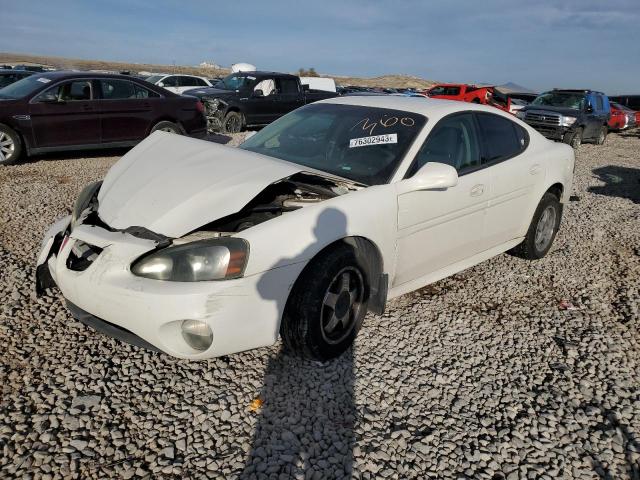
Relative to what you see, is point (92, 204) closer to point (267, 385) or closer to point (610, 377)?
point (267, 385)

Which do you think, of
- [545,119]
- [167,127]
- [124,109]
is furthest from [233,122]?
[545,119]

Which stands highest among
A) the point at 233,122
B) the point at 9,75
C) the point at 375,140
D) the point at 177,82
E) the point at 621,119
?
the point at 177,82

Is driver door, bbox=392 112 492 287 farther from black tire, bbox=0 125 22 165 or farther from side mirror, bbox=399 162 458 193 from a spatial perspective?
black tire, bbox=0 125 22 165

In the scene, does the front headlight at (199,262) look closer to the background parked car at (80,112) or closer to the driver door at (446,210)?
the driver door at (446,210)

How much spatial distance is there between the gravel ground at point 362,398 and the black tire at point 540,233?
637mm

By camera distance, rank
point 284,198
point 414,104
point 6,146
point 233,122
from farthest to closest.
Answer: point 233,122
point 6,146
point 414,104
point 284,198

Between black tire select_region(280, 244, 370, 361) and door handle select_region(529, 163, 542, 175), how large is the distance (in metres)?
2.12

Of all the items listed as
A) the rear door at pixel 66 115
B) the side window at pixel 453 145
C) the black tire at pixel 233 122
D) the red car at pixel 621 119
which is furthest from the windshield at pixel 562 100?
the side window at pixel 453 145

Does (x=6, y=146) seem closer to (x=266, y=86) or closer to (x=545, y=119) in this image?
(x=266, y=86)

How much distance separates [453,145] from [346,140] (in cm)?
81

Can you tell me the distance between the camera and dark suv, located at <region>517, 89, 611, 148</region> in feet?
46.9

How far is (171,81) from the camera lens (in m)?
17.7

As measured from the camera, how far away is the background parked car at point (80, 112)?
7727 millimetres

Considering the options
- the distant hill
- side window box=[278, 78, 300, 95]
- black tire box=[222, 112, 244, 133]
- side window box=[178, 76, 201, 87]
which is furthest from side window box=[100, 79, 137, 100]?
the distant hill
